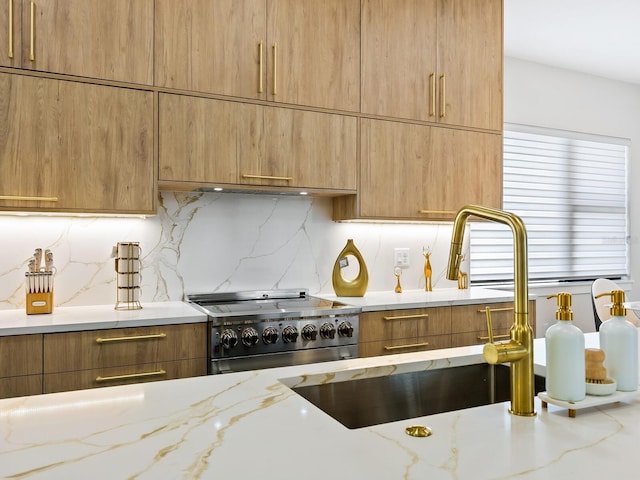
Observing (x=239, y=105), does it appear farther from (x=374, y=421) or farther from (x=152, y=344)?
(x=374, y=421)

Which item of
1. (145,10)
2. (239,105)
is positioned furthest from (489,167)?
(145,10)

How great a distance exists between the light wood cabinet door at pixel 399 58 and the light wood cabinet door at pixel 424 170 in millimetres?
118

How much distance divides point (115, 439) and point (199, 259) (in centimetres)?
215

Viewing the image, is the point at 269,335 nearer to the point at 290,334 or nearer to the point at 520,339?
the point at 290,334

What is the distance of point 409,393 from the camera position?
4.30 feet

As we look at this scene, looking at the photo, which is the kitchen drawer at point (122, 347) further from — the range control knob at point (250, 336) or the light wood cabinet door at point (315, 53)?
the light wood cabinet door at point (315, 53)

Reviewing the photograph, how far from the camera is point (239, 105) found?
8.72 ft

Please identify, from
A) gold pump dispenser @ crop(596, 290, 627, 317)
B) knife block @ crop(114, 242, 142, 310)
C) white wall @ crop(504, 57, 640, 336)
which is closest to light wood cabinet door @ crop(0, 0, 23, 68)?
knife block @ crop(114, 242, 142, 310)

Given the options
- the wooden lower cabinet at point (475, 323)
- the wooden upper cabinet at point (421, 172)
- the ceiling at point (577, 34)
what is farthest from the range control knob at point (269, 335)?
the ceiling at point (577, 34)

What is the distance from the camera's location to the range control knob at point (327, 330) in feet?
8.42

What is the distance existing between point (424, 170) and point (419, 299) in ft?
2.52

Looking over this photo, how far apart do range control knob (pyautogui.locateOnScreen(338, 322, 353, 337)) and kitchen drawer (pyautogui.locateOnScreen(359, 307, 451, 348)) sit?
82mm

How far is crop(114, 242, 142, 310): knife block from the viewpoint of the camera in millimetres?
2537

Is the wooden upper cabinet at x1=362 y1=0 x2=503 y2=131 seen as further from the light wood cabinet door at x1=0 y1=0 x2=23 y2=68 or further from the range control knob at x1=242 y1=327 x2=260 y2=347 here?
the light wood cabinet door at x1=0 y1=0 x2=23 y2=68
